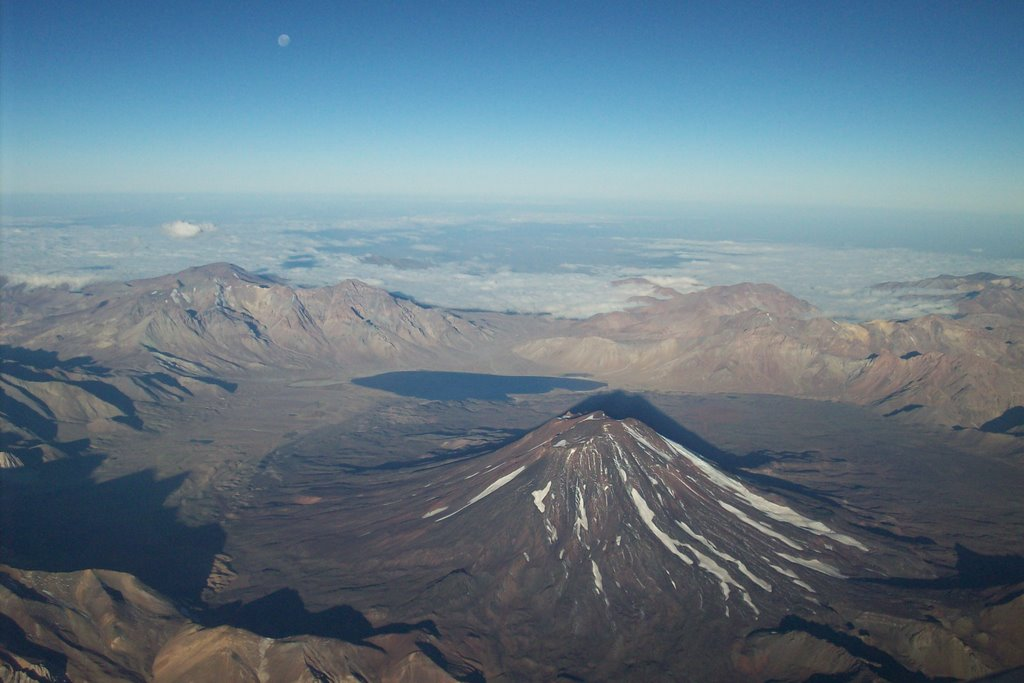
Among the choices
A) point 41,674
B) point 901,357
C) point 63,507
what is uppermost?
point 901,357

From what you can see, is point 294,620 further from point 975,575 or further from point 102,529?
point 975,575

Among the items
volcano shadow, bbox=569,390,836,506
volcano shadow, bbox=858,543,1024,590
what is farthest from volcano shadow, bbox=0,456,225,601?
volcano shadow, bbox=858,543,1024,590

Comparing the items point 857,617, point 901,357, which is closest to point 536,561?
point 857,617

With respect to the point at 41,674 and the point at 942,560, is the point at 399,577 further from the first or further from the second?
the point at 942,560

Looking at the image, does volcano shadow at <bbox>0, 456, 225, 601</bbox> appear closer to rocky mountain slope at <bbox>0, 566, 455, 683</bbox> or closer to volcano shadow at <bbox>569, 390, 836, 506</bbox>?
rocky mountain slope at <bbox>0, 566, 455, 683</bbox>

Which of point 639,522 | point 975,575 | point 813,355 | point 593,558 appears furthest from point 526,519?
point 813,355

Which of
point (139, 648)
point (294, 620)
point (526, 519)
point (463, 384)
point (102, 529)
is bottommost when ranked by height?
point (102, 529)
